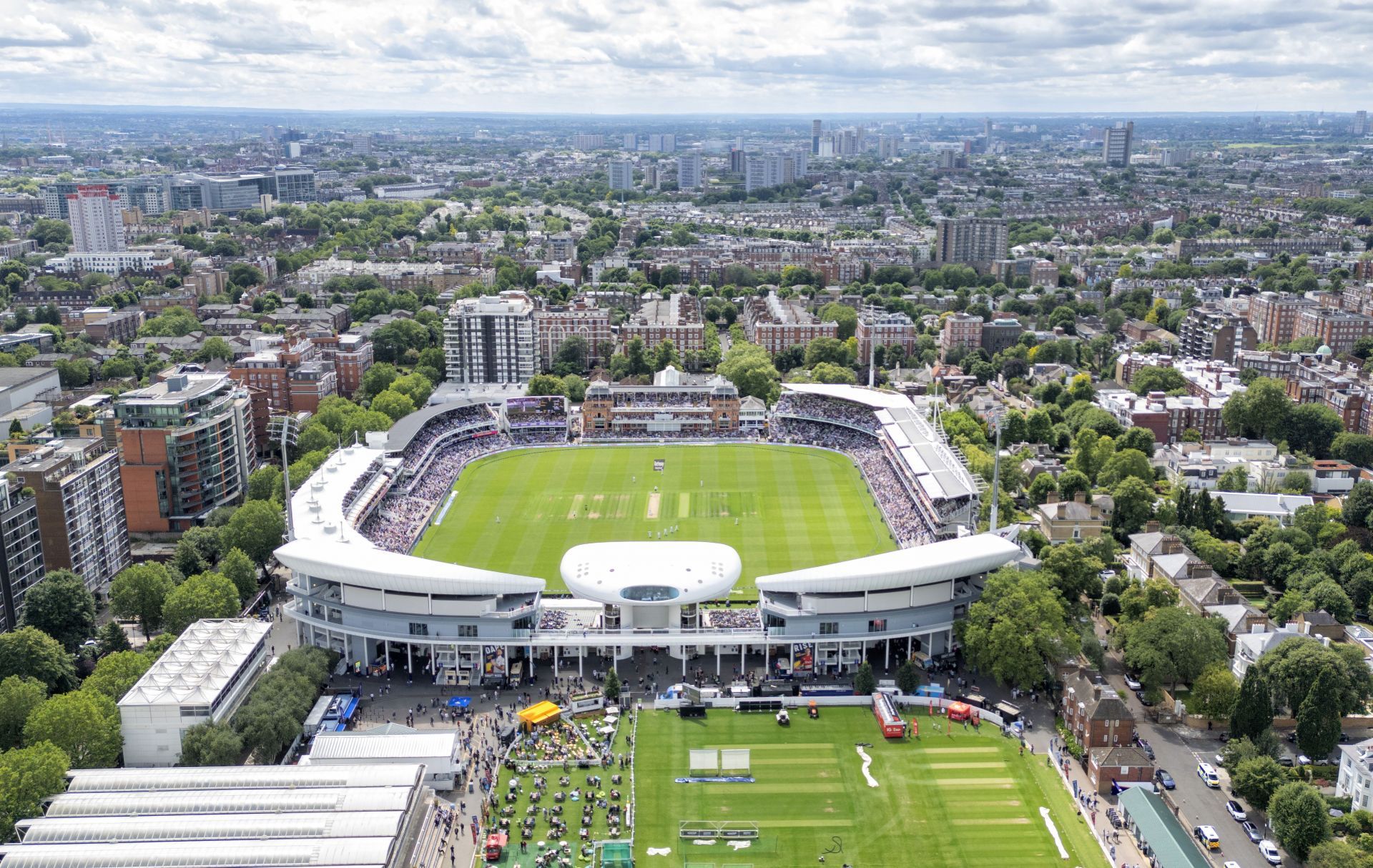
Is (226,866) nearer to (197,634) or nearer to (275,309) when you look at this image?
(197,634)

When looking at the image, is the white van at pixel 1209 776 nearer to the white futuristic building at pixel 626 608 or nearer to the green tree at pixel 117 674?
the white futuristic building at pixel 626 608

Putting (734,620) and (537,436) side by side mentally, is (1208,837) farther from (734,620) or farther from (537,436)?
(537,436)

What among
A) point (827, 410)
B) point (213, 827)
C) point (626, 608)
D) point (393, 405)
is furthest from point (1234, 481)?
point (213, 827)

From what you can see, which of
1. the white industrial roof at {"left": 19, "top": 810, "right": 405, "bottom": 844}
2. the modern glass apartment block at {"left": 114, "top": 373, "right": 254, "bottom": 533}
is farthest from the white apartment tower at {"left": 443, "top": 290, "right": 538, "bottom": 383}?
the white industrial roof at {"left": 19, "top": 810, "right": 405, "bottom": 844}

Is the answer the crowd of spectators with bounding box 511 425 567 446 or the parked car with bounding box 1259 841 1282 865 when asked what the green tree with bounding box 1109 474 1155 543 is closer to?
the parked car with bounding box 1259 841 1282 865

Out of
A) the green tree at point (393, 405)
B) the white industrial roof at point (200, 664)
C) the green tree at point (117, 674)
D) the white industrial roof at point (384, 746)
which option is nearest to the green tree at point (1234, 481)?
the white industrial roof at point (384, 746)
